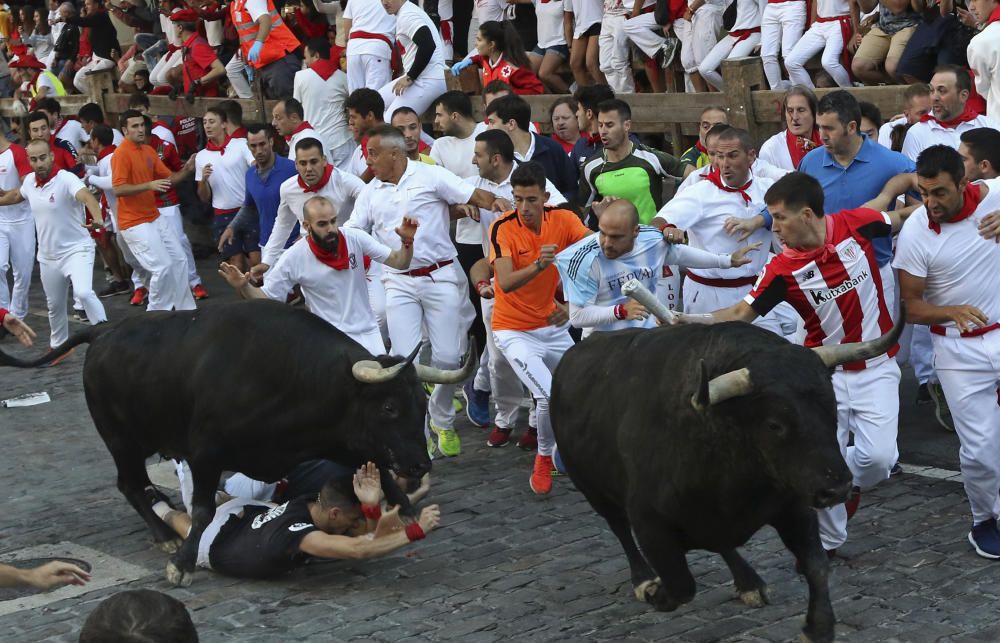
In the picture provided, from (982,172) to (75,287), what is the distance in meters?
9.35

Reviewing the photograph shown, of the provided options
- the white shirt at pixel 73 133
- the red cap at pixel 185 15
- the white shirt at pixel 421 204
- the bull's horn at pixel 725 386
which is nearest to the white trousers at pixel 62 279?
the white shirt at pixel 421 204

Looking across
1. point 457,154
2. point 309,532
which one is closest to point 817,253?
point 309,532

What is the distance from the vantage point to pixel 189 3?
1866 cm

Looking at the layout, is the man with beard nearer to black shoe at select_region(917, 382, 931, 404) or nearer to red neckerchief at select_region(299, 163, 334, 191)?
red neckerchief at select_region(299, 163, 334, 191)

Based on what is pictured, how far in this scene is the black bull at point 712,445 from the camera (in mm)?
5523

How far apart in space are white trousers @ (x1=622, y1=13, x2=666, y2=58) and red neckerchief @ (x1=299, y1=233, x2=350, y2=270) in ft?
20.3

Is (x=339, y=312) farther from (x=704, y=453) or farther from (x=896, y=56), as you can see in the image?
(x=896, y=56)

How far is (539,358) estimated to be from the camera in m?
9.00

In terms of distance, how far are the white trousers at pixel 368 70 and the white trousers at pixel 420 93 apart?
366mm

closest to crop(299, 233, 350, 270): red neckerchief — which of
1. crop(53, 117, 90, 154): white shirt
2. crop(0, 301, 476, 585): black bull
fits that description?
crop(0, 301, 476, 585): black bull

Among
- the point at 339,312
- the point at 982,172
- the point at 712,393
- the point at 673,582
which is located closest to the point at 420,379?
the point at 339,312

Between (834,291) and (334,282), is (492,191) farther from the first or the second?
(834,291)

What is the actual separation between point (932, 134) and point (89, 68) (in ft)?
48.8

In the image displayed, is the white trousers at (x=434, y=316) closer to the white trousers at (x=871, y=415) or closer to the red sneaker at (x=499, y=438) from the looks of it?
the red sneaker at (x=499, y=438)
